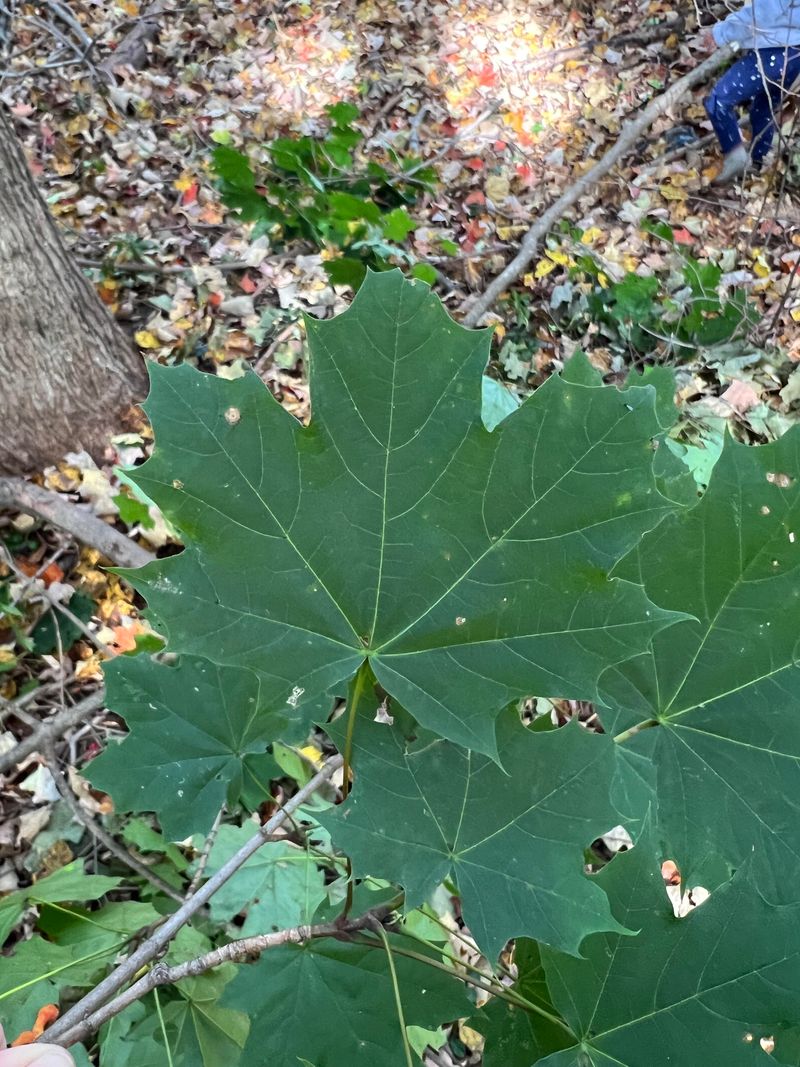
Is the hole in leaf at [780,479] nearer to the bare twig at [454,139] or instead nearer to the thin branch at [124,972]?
the thin branch at [124,972]

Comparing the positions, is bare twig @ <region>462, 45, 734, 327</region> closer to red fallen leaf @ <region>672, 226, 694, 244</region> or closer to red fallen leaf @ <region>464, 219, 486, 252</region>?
red fallen leaf @ <region>464, 219, 486, 252</region>

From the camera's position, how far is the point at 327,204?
2.99 meters

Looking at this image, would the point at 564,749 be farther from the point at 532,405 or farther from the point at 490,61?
the point at 490,61

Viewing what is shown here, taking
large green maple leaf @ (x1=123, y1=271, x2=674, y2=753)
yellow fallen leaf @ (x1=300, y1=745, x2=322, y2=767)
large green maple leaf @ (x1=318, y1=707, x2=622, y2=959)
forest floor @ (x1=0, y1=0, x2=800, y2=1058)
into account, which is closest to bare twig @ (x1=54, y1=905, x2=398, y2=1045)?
large green maple leaf @ (x1=318, y1=707, x2=622, y2=959)

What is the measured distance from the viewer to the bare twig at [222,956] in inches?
36.8

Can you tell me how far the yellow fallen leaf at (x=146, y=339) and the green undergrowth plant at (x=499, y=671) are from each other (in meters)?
2.24

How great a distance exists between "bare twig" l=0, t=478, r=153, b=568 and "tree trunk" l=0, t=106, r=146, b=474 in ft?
0.39

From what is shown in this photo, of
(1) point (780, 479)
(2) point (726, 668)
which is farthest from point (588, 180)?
(2) point (726, 668)

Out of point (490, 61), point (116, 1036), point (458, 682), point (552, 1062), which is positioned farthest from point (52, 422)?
point (490, 61)

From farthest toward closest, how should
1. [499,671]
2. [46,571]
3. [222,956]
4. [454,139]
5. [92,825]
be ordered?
[454,139], [46,571], [92,825], [222,956], [499,671]

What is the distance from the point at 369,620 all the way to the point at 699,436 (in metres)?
2.23

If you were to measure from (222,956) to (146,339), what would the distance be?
2454 millimetres

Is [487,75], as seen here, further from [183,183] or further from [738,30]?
[183,183]

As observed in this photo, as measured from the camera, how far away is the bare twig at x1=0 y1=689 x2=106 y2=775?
6.65 ft
